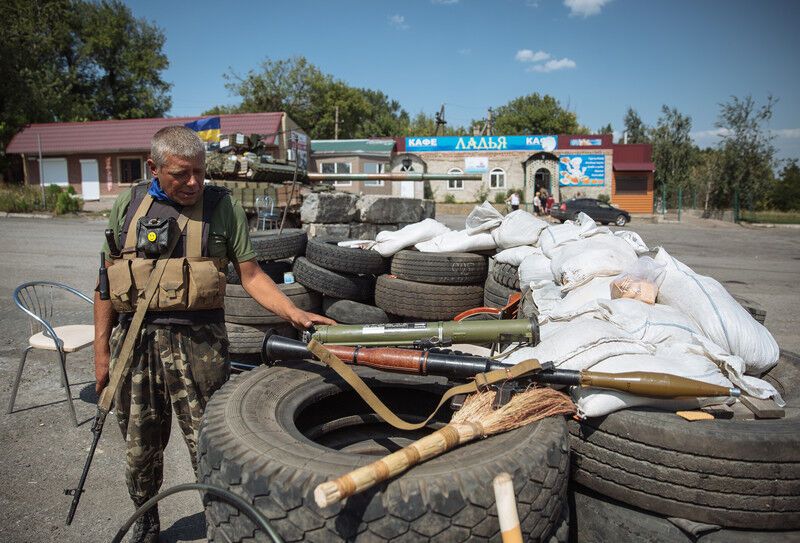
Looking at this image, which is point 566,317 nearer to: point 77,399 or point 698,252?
point 77,399

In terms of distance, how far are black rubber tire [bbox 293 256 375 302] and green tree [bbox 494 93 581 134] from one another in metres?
→ 58.6

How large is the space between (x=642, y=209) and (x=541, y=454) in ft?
125

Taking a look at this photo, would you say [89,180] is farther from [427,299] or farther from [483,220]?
[427,299]

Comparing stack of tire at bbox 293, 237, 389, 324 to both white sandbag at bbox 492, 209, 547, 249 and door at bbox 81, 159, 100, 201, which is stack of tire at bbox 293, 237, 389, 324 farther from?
door at bbox 81, 159, 100, 201

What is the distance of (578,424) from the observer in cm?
214

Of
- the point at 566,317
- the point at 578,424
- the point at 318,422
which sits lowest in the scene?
the point at 318,422

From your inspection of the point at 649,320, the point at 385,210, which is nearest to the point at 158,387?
the point at 649,320

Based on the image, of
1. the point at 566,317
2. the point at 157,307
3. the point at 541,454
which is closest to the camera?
the point at 541,454

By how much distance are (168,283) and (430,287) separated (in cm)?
280

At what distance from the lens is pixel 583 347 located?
242cm

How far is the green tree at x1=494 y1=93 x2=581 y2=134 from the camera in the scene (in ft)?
198

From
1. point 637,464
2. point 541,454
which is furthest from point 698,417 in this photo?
point 541,454

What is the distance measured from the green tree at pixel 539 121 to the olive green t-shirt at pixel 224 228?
60.9 metres

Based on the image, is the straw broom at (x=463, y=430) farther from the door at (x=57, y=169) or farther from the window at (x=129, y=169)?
the door at (x=57, y=169)
